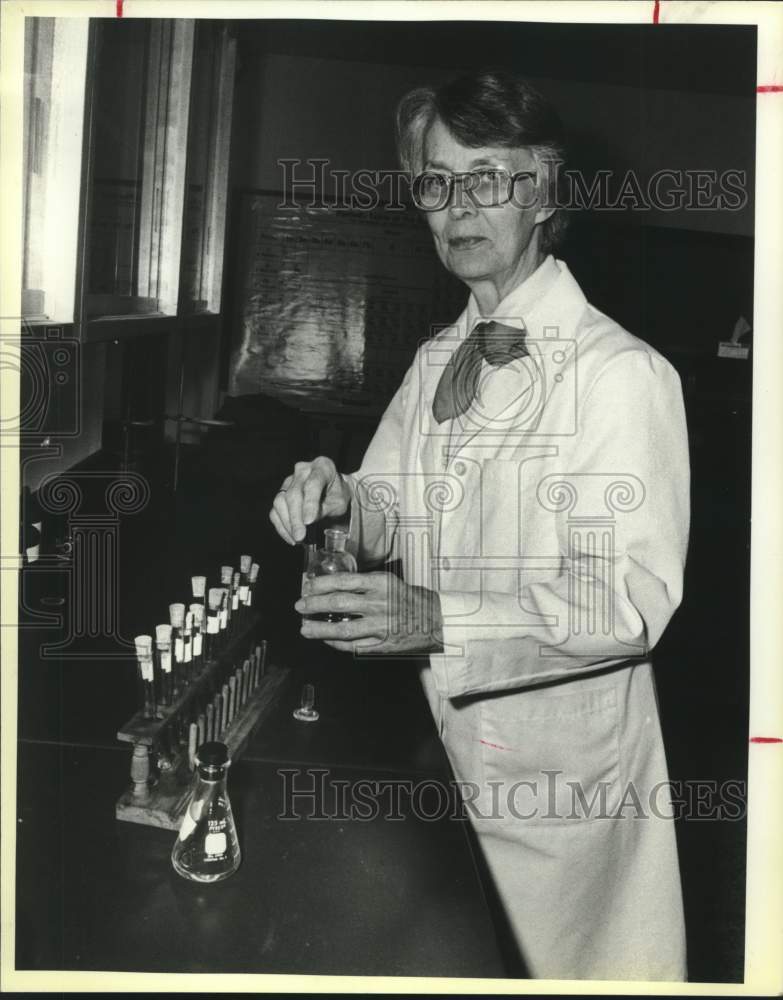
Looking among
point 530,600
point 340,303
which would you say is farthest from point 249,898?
point 340,303

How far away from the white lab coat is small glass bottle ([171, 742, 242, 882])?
0.27 meters

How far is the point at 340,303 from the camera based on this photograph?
116 cm

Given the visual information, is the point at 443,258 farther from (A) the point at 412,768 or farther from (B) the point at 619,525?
(A) the point at 412,768

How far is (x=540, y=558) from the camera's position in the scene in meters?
0.96

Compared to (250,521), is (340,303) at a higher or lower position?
higher

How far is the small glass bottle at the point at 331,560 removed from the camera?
3.16 ft

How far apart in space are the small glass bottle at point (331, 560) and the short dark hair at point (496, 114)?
53cm

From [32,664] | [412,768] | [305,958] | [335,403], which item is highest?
[335,403]

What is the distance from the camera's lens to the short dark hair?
0.94 meters

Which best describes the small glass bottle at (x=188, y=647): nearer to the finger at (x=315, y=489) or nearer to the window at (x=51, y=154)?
the finger at (x=315, y=489)

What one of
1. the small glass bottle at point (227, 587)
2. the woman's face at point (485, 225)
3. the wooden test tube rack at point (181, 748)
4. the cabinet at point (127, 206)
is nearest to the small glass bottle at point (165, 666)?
the wooden test tube rack at point (181, 748)

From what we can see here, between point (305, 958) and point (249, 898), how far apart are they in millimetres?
82

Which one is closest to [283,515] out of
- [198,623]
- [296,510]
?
[296,510]

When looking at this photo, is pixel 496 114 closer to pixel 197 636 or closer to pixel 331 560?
pixel 331 560
